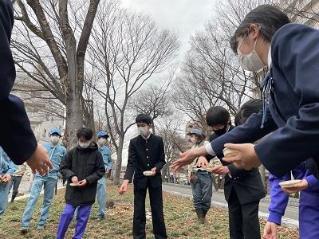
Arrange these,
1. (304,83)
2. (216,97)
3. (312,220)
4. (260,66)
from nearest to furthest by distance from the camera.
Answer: (304,83)
(312,220)
(260,66)
(216,97)

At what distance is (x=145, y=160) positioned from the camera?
19.8ft

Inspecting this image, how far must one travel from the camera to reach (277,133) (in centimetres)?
153

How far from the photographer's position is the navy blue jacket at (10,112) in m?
1.58

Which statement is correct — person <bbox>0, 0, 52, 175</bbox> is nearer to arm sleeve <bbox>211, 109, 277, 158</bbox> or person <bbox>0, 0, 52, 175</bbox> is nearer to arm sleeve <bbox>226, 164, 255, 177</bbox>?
arm sleeve <bbox>211, 109, 277, 158</bbox>

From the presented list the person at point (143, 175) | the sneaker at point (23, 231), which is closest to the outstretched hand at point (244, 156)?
the person at point (143, 175)

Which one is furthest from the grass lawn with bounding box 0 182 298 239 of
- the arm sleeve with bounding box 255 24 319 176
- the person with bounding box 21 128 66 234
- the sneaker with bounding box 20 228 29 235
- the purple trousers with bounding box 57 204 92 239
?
the arm sleeve with bounding box 255 24 319 176

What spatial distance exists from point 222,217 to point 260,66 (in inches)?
278

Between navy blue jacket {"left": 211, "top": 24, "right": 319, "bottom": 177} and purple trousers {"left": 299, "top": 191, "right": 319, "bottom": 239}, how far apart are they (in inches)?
18.2

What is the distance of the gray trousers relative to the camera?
7770 millimetres

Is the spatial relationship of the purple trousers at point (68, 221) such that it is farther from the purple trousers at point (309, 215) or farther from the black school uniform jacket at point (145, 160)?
the purple trousers at point (309, 215)

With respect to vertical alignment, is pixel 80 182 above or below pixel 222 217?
above

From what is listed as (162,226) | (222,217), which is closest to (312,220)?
(162,226)

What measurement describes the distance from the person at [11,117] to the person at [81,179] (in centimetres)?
393

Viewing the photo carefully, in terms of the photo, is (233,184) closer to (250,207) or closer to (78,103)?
(250,207)
